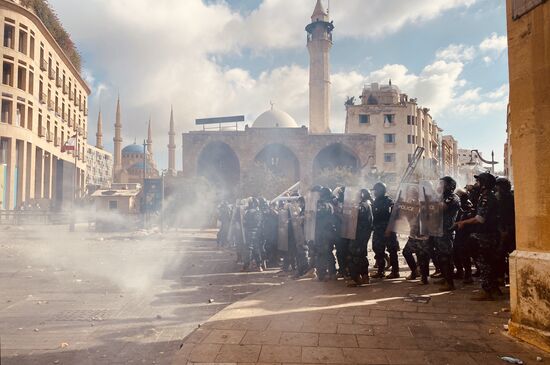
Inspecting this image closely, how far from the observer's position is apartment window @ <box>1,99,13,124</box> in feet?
97.2

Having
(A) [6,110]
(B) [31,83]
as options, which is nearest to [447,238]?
(A) [6,110]

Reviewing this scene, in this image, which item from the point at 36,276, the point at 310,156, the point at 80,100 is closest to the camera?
the point at 36,276

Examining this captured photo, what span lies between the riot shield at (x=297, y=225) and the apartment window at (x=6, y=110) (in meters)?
29.4

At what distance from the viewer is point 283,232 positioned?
9188mm

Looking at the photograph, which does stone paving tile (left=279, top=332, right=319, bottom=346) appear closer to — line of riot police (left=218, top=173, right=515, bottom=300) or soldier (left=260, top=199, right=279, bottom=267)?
line of riot police (left=218, top=173, right=515, bottom=300)

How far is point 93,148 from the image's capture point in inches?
2763

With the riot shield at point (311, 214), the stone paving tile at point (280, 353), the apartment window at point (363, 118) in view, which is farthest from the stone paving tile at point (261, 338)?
the apartment window at point (363, 118)

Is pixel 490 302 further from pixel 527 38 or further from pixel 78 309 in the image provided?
pixel 78 309

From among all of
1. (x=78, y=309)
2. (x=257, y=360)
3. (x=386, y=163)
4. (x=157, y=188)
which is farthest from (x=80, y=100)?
(x=257, y=360)

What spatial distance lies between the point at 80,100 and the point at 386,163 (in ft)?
122

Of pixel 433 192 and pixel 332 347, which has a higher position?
pixel 433 192

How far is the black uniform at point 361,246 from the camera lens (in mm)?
6910

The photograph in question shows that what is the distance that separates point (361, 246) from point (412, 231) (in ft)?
3.00

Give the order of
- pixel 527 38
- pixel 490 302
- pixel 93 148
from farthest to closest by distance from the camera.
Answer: pixel 93 148, pixel 490 302, pixel 527 38
